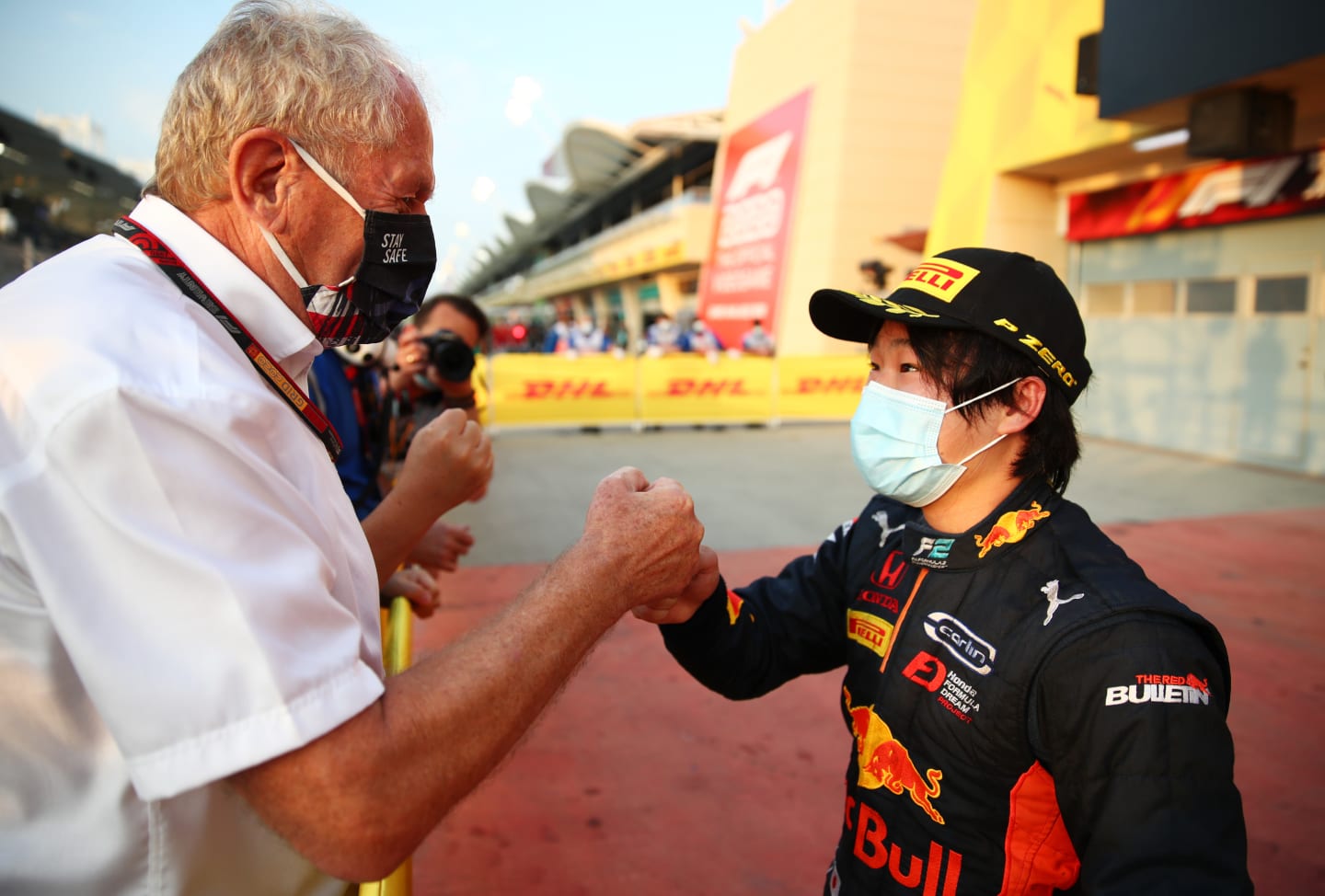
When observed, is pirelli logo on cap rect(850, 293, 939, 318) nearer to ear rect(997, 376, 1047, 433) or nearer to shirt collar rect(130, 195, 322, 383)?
ear rect(997, 376, 1047, 433)

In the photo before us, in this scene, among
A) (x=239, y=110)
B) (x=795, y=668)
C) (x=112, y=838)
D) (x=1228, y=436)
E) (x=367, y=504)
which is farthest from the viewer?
(x=1228, y=436)

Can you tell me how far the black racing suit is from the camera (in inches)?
44.0

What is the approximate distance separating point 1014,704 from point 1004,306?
27.3 inches

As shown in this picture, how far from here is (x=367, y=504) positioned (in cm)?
304

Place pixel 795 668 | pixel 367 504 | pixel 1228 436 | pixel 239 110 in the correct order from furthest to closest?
pixel 1228 436 < pixel 367 504 < pixel 795 668 < pixel 239 110

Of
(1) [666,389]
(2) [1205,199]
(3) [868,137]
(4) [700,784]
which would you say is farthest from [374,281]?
(3) [868,137]

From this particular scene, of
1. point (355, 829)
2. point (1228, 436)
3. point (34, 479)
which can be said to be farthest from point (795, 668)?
point (1228, 436)

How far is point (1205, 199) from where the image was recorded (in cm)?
995

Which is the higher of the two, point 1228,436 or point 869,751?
point 1228,436

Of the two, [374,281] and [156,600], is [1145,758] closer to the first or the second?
[156,600]

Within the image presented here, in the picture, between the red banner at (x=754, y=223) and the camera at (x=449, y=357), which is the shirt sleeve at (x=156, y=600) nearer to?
the camera at (x=449, y=357)

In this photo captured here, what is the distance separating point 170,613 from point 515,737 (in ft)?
1.30

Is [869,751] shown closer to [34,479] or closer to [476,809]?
[34,479]

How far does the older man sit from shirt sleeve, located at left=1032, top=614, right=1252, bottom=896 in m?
0.64
